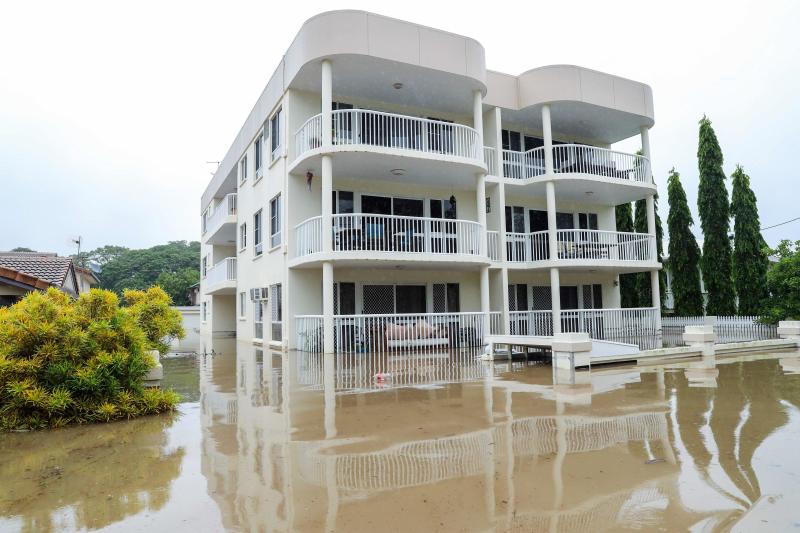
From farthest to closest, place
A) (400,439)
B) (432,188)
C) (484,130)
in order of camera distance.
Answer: (484,130) < (432,188) < (400,439)

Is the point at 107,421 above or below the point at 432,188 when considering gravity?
below

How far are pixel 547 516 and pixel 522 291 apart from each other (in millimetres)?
18260

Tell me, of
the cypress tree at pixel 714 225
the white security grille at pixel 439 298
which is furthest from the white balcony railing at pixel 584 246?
the cypress tree at pixel 714 225

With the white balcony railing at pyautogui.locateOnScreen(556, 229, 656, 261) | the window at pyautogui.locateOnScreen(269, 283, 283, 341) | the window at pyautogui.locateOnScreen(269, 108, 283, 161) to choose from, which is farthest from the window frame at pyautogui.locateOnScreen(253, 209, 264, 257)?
the white balcony railing at pyautogui.locateOnScreen(556, 229, 656, 261)

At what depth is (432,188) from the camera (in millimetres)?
18469

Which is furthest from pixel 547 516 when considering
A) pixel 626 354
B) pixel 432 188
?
pixel 432 188

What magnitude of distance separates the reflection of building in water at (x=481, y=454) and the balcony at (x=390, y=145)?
8.31m

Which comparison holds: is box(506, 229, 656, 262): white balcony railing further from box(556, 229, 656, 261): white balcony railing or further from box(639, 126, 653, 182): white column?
box(639, 126, 653, 182): white column

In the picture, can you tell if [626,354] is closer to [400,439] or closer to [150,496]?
[400,439]

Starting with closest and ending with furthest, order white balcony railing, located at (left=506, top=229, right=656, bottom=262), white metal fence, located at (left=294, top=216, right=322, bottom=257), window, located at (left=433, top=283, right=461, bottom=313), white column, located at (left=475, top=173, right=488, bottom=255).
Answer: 1. white metal fence, located at (left=294, top=216, right=322, bottom=257)
2. white column, located at (left=475, top=173, right=488, bottom=255)
3. window, located at (left=433, top=283, right=461, bottom=313)
4. white balcony railing, located at (left=506, top=229, right=656, bottom=262)

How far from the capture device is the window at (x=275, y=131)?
17984 mm

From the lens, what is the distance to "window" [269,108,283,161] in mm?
17984

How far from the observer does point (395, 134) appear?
1656 centimetres

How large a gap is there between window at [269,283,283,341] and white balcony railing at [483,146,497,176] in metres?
8.81
